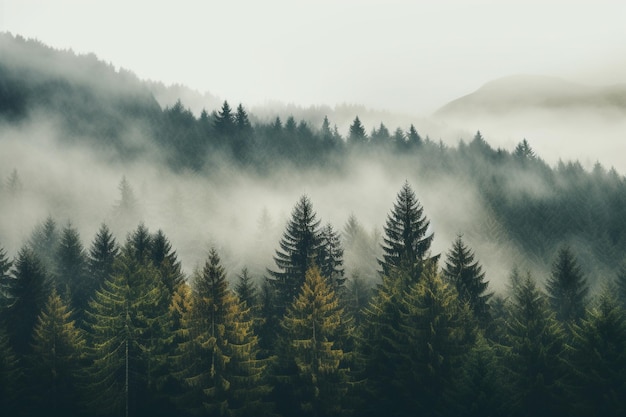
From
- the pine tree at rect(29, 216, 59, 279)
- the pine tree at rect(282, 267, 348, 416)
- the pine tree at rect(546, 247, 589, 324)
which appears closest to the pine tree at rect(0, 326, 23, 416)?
the pine tree at rect(282, 267, 348, 416)

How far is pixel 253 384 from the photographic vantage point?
30.3 metres

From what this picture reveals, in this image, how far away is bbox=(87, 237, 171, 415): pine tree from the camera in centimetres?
3170

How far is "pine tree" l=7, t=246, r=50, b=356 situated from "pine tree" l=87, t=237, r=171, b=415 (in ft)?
35.5

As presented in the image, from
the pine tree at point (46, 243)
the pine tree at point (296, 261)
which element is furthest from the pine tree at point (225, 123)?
the pine tree at point (296, 261)

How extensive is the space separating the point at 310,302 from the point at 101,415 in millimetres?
13888

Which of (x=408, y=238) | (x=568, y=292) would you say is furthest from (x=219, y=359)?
(x=568, y=292)

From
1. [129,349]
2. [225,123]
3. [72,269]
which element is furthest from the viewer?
[225,123]

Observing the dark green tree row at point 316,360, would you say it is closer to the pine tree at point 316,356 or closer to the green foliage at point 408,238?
the pine tree at point 316,356

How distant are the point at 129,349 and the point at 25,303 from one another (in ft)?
45.4

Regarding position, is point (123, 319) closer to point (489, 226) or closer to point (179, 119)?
point (489, 226)

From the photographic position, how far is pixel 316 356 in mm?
30875

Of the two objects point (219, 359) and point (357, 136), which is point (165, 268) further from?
point (357, 136)

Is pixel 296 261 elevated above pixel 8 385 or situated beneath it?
elevated above

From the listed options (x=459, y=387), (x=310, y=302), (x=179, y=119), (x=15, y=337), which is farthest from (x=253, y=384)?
(x=179, y=119)
